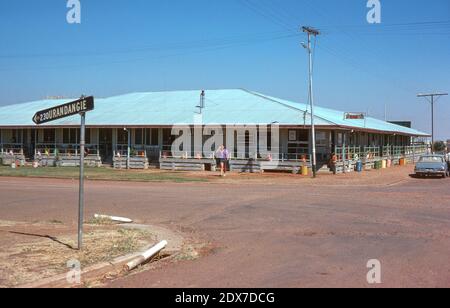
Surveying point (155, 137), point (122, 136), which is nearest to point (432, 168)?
point (155, 137)

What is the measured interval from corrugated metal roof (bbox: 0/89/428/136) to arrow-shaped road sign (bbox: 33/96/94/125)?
2383 cm

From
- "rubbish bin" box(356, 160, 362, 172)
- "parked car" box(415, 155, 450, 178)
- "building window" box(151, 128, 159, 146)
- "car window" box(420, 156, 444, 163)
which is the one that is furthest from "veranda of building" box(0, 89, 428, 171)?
"parked car" box(415, 155, 450, 178)

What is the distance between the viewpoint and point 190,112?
3781cm

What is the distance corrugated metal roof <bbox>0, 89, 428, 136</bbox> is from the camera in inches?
1339

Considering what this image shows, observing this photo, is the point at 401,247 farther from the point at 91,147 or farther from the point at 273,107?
the point at 91,147

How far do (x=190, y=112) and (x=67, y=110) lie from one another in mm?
29465

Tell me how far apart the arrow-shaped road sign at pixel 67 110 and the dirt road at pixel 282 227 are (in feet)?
8.71

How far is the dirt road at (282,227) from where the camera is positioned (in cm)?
714

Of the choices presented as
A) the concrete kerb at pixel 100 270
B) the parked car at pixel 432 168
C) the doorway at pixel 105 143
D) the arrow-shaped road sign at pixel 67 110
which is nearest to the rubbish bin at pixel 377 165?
the parked car at pixel 432 168

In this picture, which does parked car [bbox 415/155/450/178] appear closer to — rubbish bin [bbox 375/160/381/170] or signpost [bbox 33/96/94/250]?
rubbish bin [bbox 375/160/381/170]

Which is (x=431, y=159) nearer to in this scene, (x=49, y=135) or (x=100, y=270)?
(x=49, y=135)

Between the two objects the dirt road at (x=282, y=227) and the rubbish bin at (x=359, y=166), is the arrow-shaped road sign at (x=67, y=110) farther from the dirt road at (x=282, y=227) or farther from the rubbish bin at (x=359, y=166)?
the rubbish bin at (x=359, y=166)

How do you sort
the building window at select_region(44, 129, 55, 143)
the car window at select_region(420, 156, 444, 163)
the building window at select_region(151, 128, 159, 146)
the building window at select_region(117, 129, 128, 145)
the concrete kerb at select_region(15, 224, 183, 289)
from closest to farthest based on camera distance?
the concrete kerb at select_region(15, 224, 183, 289) < the car window at select_region(420, 156, 444, 163) < the building window at select_region(151, 128, 159, 146) < the building window at select_region(117, 129, 128, 145) < the building window at select_region(44, 129, 55, 143)
